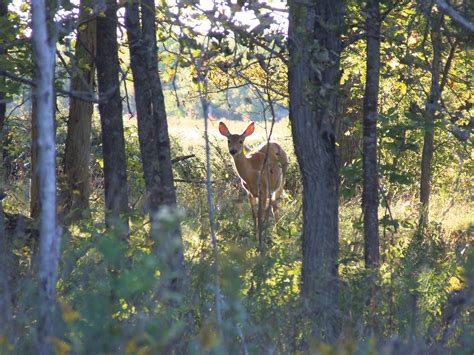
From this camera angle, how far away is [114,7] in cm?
757

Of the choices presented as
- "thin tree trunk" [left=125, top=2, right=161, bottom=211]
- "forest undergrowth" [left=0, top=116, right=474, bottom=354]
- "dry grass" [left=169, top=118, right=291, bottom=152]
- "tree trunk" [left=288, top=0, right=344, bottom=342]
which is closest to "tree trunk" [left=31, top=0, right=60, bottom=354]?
"forest undergrowth" [left=0, top=116, right=474, bottom=354]

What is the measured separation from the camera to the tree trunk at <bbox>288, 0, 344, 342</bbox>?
6.36m

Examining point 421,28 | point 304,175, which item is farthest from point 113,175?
point 421,28

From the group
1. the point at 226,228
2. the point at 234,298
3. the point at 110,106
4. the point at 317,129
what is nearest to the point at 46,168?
the point at 234,298

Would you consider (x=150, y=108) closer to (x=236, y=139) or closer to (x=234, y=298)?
(x=234, y=298)

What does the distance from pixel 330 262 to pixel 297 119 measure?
1.10 meters

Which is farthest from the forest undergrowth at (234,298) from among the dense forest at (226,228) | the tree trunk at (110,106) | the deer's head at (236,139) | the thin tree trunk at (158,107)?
the deer's head at (236,139)

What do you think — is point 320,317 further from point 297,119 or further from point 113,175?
point 113,175

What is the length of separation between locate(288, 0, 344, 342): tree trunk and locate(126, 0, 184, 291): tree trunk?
1.08 metres

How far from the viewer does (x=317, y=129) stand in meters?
6.77

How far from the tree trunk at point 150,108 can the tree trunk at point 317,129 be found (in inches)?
42.5

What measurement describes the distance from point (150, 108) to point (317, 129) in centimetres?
150

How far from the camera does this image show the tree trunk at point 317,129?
6.36m

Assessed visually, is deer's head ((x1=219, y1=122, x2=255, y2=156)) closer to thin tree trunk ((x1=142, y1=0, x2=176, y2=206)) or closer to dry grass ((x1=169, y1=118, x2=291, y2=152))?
dry grass ((x1=169, y1=118, x2=291, y2=152))
